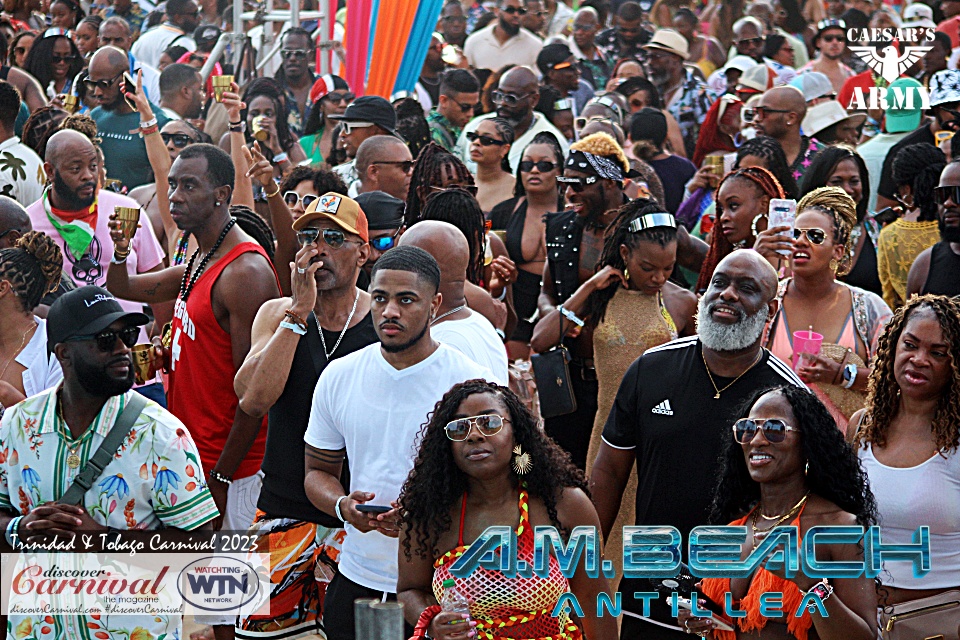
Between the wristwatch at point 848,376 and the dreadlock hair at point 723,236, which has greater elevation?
the dreadlock hair at point 723,236

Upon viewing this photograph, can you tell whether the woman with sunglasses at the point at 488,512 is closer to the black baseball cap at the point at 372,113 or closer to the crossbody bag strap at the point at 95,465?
the crossbody bag strap at the point at 95,465

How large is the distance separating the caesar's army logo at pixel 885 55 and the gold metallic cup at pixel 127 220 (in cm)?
564

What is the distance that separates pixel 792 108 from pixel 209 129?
14.0 ft

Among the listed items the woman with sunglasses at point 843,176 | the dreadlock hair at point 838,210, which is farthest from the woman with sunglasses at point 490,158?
the dreadlock hair at point 838,210

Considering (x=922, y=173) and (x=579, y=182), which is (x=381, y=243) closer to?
(x=579, y=182)

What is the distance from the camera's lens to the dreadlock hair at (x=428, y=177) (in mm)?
6883

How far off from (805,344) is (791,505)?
1352 millimetres

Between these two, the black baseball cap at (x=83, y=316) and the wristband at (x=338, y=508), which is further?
the wristband at (x=338, y=508)

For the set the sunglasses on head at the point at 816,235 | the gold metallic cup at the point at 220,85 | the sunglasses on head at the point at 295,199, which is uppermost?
the gold metallic cup at the point at 220,85

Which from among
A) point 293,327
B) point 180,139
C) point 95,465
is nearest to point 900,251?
point 293,327

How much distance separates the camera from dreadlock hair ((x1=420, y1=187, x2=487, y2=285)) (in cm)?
586

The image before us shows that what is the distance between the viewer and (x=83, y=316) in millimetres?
4043

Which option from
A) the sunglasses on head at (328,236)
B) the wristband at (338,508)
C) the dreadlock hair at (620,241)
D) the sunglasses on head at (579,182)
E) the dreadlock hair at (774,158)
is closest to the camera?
the wristband at (338,508)

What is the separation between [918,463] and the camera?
4.38 metres
